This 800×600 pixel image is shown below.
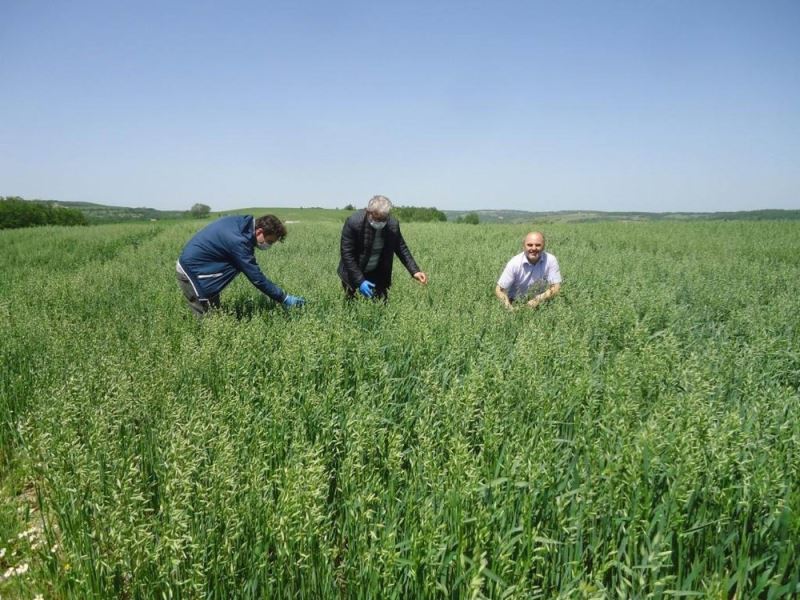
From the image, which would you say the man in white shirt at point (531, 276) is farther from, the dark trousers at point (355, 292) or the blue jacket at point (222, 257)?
the blue jacket at point (222, 257)

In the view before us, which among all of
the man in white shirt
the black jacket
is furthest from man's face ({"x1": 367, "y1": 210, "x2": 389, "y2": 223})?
the man in white shirt

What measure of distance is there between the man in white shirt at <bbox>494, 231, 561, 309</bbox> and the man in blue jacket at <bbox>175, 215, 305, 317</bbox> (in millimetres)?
2633

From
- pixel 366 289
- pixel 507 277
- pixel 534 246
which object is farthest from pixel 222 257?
pixel 534 246

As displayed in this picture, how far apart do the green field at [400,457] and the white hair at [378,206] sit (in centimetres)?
107

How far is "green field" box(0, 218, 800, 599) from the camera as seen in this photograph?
1.70 meters

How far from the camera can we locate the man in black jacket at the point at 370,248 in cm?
555

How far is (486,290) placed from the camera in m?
6.99

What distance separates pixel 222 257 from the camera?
509cm

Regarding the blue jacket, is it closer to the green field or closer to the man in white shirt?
the green field

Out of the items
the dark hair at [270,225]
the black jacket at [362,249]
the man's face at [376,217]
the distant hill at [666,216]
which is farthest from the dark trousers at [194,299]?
the distant hill at [666,216]

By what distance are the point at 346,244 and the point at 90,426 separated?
3570 millimetres

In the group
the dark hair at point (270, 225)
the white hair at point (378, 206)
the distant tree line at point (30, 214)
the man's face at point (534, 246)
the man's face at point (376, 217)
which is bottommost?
the man's face at point (534, 246)

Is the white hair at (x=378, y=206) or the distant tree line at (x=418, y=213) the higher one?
the distant tree line at (x=418, y=213)

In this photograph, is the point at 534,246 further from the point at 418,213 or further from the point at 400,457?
the point at 418,213
